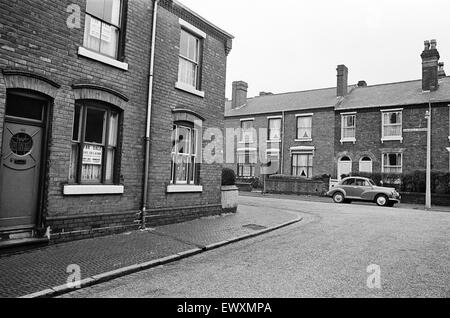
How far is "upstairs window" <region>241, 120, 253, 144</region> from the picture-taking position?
114 ft

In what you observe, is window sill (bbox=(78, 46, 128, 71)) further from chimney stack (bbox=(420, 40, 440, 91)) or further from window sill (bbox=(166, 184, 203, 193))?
chimney stack (bbox=(420, 40, 440, 91))

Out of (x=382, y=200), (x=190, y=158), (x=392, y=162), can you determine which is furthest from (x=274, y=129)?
(x=190, y=158)

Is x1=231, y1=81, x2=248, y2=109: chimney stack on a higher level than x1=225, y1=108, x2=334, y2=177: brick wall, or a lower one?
higher

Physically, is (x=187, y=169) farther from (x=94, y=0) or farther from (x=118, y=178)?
(x=94, y=0)

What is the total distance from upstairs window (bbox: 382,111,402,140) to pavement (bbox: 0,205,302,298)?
68.3ft

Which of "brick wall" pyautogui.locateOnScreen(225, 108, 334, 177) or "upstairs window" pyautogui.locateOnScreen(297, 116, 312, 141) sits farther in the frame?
"upstairs window" pyautogui.locateOnScreen(297, 116, 312, 141)

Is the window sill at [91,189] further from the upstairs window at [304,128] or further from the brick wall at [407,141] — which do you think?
the upstairs window at [304,128]

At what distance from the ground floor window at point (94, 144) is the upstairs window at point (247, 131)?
2632cm

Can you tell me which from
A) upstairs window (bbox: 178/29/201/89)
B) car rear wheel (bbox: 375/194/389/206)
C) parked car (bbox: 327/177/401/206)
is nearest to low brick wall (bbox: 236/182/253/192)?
parked car (bbox: 327/177/401/206)

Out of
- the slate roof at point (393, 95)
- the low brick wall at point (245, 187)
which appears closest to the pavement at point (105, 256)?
the low brick wall at point (245, 187)

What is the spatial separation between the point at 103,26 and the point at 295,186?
71.1 ft

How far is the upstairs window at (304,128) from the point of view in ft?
104
